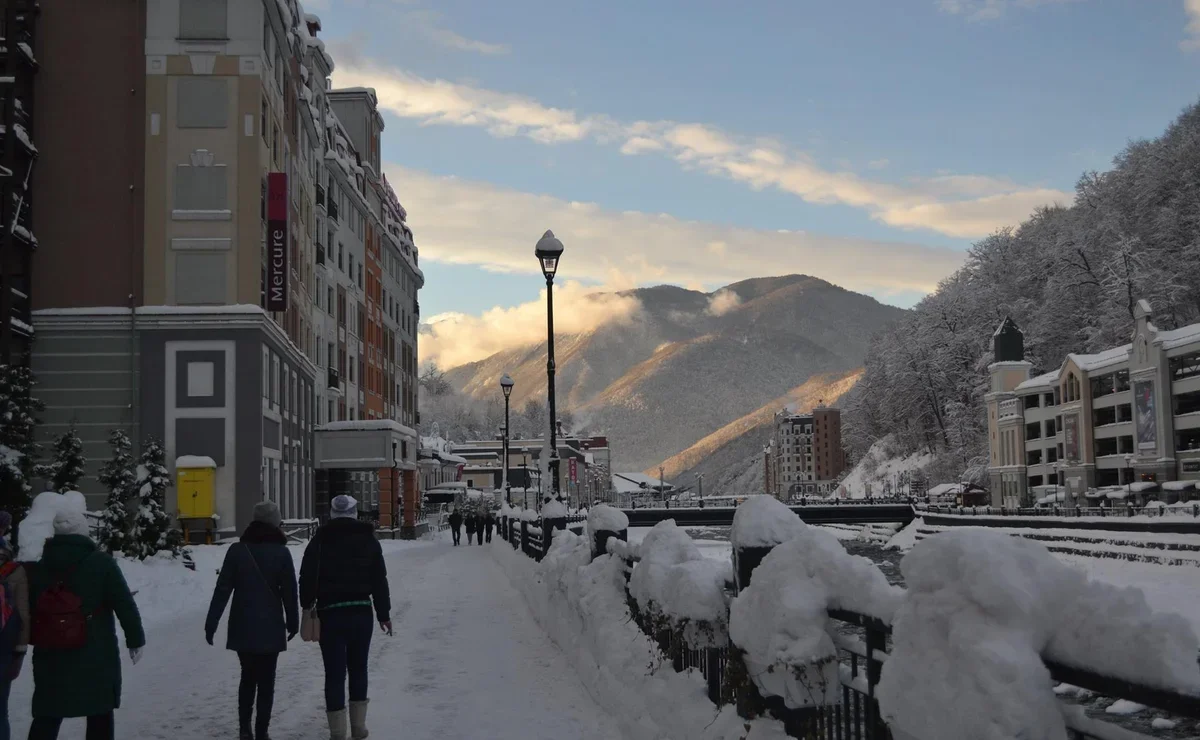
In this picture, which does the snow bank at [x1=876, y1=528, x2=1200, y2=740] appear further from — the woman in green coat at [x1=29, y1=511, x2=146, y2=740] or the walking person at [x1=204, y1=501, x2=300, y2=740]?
the walking person at [x1=204, y1=501, x2=300, y2=740]

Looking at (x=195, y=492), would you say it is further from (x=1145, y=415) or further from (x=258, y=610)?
(x=1145, y=415)

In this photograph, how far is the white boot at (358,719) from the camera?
9.37 metres

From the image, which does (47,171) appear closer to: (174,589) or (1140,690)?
(174,589)

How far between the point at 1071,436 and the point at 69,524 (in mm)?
93040

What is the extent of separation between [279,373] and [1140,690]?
42.0 m

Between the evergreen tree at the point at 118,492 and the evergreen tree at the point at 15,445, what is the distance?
2.63 m

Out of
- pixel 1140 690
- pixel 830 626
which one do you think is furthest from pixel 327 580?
pixel 1140 690

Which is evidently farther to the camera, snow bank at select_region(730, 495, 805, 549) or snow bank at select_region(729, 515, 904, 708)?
snow bank at select_region(730, 495, 805, 549)

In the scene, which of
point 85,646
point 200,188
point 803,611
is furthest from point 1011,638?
point 200,188

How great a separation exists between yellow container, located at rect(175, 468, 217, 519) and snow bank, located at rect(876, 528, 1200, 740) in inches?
1382

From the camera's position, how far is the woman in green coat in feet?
24.2

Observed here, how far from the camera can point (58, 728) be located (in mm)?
7453

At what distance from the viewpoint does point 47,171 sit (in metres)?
37.5

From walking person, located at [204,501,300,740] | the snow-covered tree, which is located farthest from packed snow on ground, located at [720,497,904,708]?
the snow-covered tree
